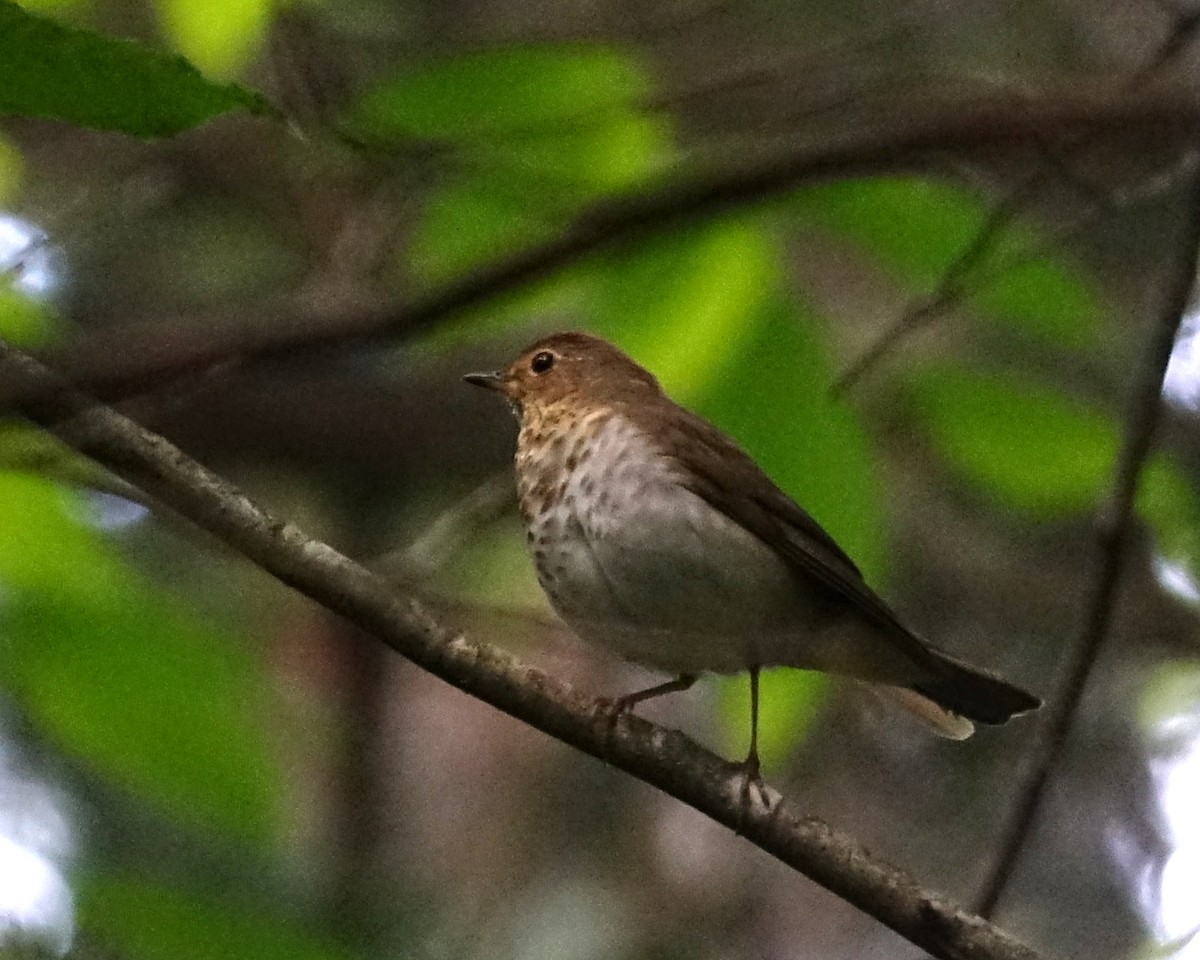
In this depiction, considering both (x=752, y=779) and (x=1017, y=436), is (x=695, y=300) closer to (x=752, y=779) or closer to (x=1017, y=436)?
(x=1017, y=436)

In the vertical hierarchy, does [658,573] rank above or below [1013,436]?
above

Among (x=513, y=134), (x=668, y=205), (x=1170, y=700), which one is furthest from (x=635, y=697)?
(x=1170, y=700)

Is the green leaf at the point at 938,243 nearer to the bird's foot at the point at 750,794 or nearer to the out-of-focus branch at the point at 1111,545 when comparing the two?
the out-of-focus branch at the point at 1111,545

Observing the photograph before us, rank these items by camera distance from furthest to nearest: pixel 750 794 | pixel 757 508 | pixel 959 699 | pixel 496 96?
1. pixel 959 699
2. pixel 757 508
3. pixel 750 794
4. pixel 496 96

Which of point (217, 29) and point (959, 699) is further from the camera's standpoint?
point (959, 699)

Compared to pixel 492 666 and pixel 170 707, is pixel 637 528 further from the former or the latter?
pixel 170 707

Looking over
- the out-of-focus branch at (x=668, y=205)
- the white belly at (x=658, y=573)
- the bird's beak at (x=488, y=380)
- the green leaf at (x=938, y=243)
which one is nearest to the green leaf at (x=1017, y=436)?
the green leaf at (x=938, y=243)

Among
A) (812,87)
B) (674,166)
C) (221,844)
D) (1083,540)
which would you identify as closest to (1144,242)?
(1083,540)
